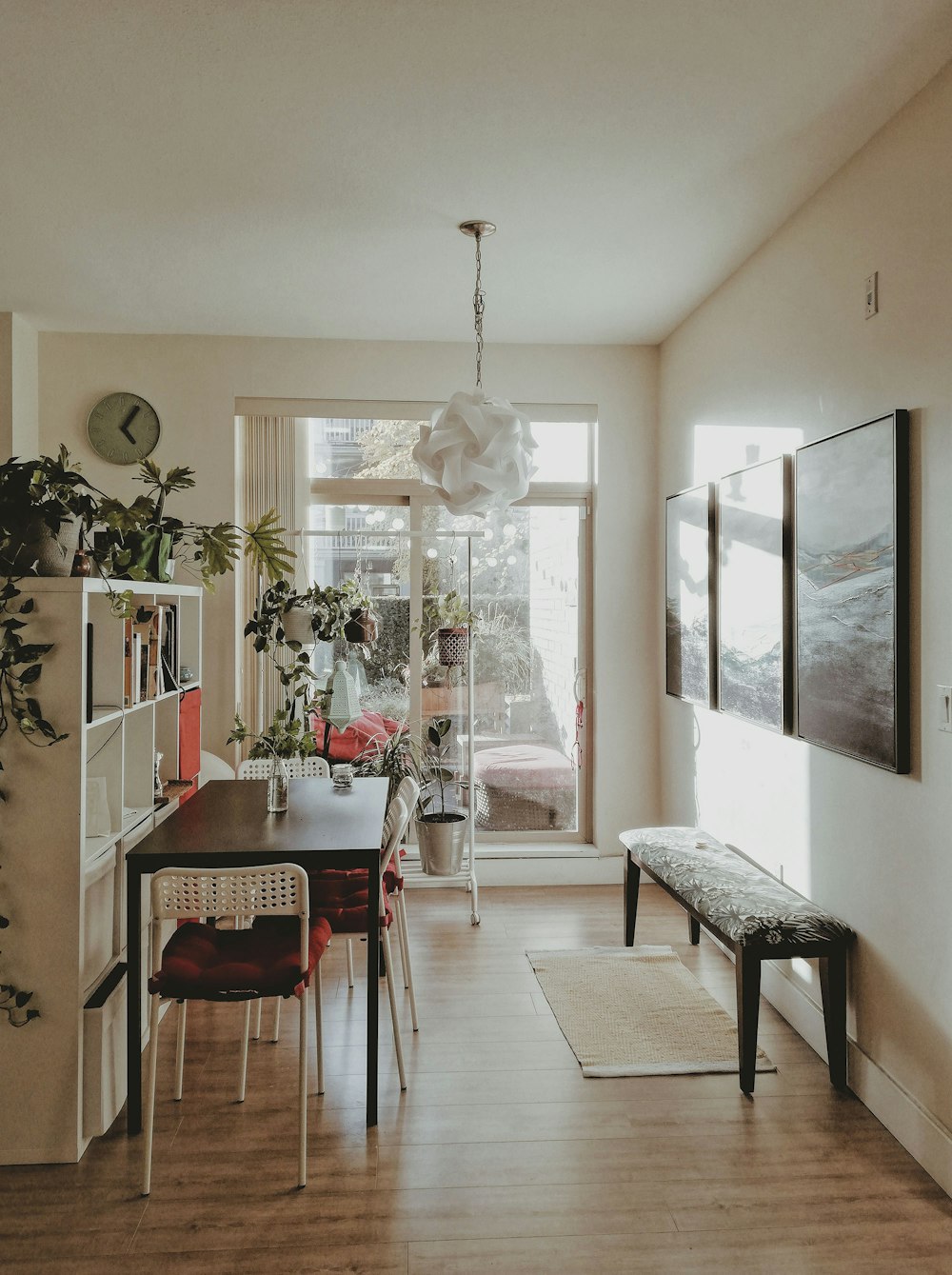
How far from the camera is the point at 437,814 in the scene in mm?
4668

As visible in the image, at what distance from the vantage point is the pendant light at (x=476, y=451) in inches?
107

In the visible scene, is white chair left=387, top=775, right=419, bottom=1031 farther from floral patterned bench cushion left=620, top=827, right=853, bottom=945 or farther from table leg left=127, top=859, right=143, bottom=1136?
floral patterned bench cushion left=620, top=827, right=853, bottom=945

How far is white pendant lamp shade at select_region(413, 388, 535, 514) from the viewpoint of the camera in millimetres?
2715

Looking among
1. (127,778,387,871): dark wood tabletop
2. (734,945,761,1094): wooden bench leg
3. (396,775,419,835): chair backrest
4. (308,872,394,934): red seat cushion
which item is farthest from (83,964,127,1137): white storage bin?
(734,945,761,1094): wooden bench leg

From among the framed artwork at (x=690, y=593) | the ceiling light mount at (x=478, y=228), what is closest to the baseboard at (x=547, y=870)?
the framed artwork at (x=690, y=593)

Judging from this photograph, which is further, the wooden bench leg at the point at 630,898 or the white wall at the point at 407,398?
the white wall at the point at 407,398

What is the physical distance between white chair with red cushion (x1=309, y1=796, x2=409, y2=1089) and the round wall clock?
8.56ft

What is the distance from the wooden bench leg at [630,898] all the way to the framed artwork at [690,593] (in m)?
0.82

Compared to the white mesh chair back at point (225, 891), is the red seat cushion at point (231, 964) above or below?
below

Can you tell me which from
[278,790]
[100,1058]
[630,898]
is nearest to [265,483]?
[278,790]

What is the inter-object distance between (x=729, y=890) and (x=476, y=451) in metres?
1.73

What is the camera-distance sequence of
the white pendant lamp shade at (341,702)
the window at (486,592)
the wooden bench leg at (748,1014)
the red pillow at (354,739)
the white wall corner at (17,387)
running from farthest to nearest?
the window at (486,592), the red pillow at (354,739), the white wall corner at (17,387), the white pendant lamp shade at (341,702), the wooden bench leg at (748,1014)

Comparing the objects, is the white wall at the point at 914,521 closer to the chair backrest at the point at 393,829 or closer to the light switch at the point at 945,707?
the light switch at the point at 945,707

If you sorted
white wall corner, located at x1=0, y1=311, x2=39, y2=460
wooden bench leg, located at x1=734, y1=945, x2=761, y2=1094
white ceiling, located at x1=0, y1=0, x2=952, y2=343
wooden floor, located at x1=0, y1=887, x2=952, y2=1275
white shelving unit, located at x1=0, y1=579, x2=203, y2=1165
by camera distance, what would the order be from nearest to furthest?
wooden floor, located at x1=0, y1=887, x2=952, y2=1275 < white ceiling, located at x1=0, y1=0, x2=952, y2=343 < white shelving unit, located at x1=0, y1=579, x2=203, y2=1165 < wooden bench leg, located at x1=734, y1=945, x2=761, y2=1094 < white wall corner, located at x1=0, y1=311, x2=39, y2=460
